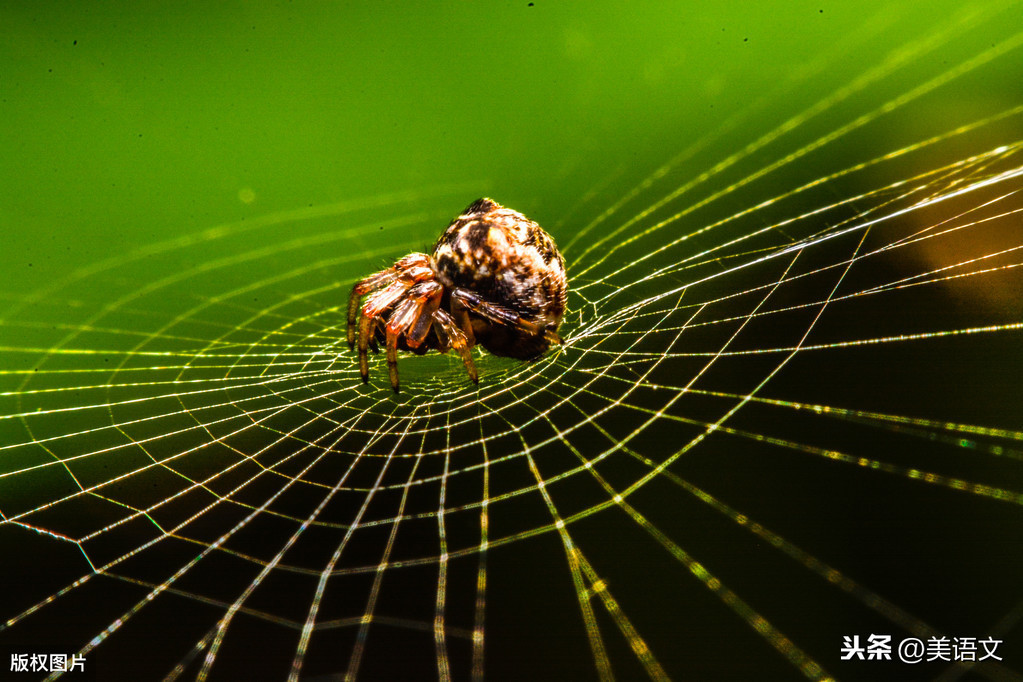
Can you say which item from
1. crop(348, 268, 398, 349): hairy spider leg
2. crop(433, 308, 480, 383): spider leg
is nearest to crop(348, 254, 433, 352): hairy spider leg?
crop(348, 268, 398, 349): hairy spider leg

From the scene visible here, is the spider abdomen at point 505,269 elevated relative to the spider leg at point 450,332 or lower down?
elevated

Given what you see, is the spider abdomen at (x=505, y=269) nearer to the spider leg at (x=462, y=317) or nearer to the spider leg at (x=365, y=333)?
the spider leg at (x=462, y=317)

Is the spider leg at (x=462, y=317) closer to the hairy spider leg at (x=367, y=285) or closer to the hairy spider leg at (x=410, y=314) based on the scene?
the hairy spider leg at (x=410, y=314)

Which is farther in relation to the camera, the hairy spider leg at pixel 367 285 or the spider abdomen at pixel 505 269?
the hairy spider leg at pixel 367 285

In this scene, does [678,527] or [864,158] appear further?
[864,158]

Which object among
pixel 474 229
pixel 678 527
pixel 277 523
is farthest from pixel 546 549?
pixel 474 229

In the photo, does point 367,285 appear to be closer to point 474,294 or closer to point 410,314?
point 410,314

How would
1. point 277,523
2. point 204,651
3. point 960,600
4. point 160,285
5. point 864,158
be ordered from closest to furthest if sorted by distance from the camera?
point 960,600 → point 204,651 → point 277,523 → point 864,158 → point 160,285

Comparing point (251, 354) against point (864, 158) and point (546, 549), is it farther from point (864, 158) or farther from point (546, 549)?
point (864, 158)

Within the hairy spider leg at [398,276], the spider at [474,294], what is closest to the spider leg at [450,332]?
the spider at [474,294]
